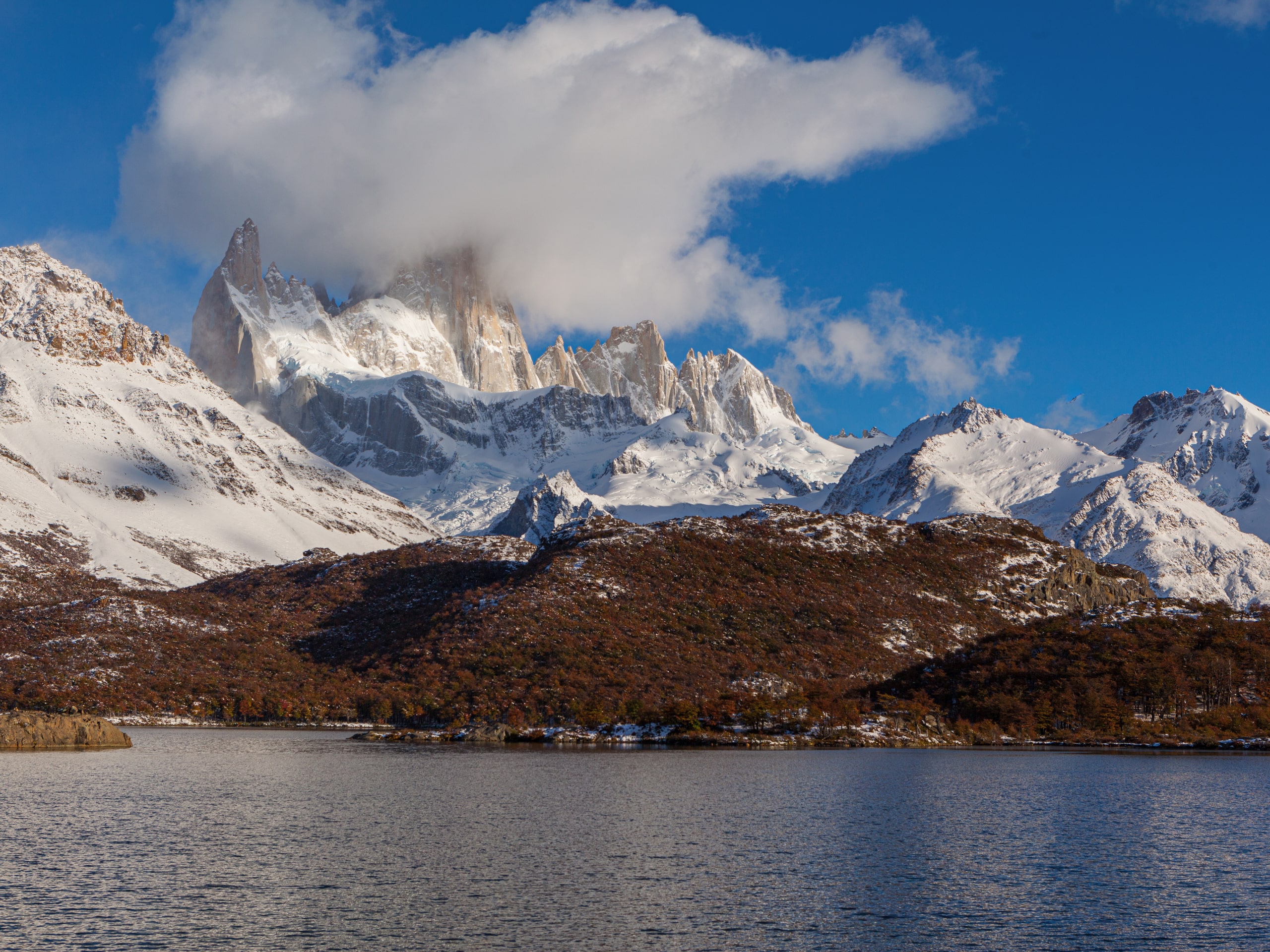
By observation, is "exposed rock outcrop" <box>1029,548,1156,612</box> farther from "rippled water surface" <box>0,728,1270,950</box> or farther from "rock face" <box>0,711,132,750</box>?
"rock face" <box>0,711,132,750</box>

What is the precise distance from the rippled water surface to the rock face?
28.5 m

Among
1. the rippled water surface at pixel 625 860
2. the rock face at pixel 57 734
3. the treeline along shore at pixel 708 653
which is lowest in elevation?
the rippled water surface at pixel 625 860

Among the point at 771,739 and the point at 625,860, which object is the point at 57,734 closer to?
the point at 771,739

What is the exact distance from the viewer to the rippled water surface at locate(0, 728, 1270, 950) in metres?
35.2

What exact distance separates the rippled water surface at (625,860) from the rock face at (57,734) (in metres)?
28.5

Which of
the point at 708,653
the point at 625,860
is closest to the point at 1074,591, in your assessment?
the point at 708,653

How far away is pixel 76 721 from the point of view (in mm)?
114875

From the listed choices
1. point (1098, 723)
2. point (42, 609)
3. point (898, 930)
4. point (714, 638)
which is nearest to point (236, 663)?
point (42, 609)

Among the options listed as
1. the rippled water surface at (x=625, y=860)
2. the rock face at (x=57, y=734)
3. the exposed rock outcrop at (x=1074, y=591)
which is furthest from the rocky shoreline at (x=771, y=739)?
the exposed rock outcrop at (x=1074, y=591)

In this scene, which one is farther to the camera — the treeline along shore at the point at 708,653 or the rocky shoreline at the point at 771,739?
the treeline along shore at the point at 708,653

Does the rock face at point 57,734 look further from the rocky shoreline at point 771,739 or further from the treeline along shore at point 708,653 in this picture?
the treeline along shore at point 708,653

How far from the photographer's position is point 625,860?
155 feet

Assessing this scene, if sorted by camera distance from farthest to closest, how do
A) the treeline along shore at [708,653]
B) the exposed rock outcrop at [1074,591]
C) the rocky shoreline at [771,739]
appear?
the exposed rock outcrop at [1074,591] < the treeline along shore at [708,653] < the rocky shoreline at [771,739]

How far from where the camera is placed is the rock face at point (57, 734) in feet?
367
